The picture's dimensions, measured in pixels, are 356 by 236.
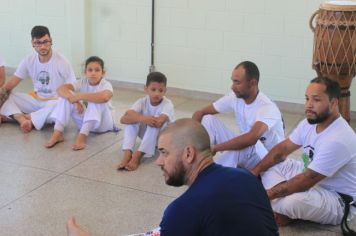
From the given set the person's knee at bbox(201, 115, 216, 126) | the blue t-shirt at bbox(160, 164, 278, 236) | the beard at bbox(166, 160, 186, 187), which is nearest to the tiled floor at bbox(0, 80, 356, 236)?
the person's knee at bbox(201, 115, 216, 126)

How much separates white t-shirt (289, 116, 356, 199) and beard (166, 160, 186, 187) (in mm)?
1182

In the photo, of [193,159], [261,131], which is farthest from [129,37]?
[193,159]

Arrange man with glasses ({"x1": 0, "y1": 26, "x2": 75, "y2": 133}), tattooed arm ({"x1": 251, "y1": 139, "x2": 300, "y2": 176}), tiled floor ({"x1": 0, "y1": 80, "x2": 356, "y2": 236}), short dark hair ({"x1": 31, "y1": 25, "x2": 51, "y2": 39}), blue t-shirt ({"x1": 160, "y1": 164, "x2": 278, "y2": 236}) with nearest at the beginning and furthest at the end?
blue t-shirt ({"x1": 160, "y1": 164, "x2": 278, "y2": 236})
tiled floor ({"x1": 0, "y1": 80, "x2": 356, "y2": 236})
tattooed arm ({"x1": 251, "y1": 139, "x2": 300, "y2": 176})
short dark hair ({"x1": 31, "y1": 25, "x2": 51, "y2": 39})
man with glasses ({"x1": 0, "y1": 26, "x2": 75, "y2": 133})

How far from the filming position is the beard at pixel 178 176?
1.93 m

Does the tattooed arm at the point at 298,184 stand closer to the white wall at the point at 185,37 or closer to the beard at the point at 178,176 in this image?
the beard at the point at 178,176

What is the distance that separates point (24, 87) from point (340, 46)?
12.2 ft

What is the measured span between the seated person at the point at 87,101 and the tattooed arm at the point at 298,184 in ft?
6.28

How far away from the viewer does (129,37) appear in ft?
20.1

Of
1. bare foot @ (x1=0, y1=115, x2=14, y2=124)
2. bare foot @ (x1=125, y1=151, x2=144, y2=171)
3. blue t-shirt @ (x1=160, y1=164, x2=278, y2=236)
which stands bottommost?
bare foot @ (x1=125, y1=151, x2=144, y2=171)

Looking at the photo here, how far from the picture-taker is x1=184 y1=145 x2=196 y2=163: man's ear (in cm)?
191

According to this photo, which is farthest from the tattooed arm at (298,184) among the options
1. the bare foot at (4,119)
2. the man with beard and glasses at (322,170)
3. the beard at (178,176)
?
the bare foot at (4,119)

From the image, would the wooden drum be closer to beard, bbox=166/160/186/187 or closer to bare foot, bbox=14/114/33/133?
bare foot, bbox=14/114/33/133

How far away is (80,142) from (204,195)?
8.98 ft

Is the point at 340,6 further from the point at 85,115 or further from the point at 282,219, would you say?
the point at 85,115
